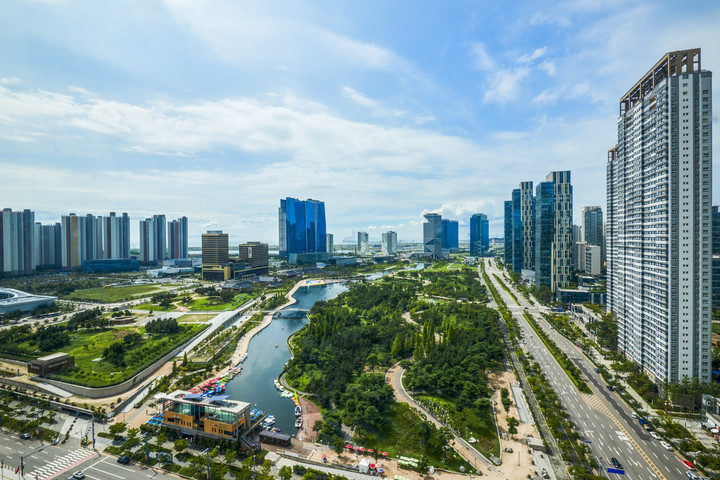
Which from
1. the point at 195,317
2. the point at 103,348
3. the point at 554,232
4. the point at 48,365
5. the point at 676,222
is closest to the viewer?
the point at 676,222

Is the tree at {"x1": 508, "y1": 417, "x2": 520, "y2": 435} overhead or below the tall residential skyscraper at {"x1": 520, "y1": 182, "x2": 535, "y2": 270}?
below

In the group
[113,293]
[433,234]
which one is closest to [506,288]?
[433,234]

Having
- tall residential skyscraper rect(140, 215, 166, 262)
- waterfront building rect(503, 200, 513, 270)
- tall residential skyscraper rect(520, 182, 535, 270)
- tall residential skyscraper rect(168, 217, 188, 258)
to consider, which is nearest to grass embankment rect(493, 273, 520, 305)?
tall residential skyscraper rect(520, 182, 535, 270)

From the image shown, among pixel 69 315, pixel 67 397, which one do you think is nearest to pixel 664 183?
pixel 67 397

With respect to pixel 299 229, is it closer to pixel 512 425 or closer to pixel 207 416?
pixel 207 416

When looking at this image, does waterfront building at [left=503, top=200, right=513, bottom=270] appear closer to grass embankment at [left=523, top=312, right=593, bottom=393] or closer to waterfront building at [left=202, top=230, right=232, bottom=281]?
grass embankment at [left=523, top=312, right=593, bottom=393]

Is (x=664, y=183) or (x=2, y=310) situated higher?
(x=664, y=183)

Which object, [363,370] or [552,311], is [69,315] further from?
[552,311]
